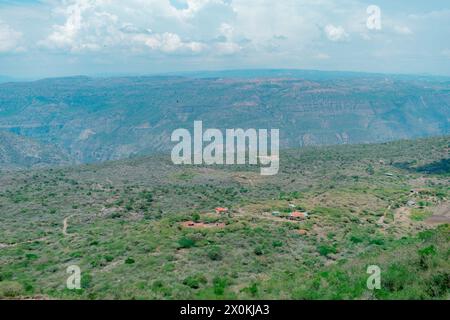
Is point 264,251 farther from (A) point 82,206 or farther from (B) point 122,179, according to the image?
(B) point 122,179

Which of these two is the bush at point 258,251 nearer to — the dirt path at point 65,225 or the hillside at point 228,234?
the hillside at point 228,234

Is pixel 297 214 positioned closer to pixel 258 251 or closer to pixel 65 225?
pixel 258 251

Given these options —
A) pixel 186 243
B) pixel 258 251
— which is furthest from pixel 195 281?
pixel 186 243

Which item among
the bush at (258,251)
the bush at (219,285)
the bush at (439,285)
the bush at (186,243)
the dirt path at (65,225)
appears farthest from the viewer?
the dirt path at (65,225)

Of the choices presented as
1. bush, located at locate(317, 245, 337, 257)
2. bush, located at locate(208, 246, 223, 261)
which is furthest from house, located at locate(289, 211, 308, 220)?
bush, located at locate(208, 246, 223, 261)

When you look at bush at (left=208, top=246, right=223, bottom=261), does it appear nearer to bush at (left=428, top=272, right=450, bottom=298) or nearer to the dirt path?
bush at (left=428, top=272, right=450, bottom=298)

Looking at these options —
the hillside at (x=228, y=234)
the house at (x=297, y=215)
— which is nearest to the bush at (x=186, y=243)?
the hillside at (x=228, y=234)
